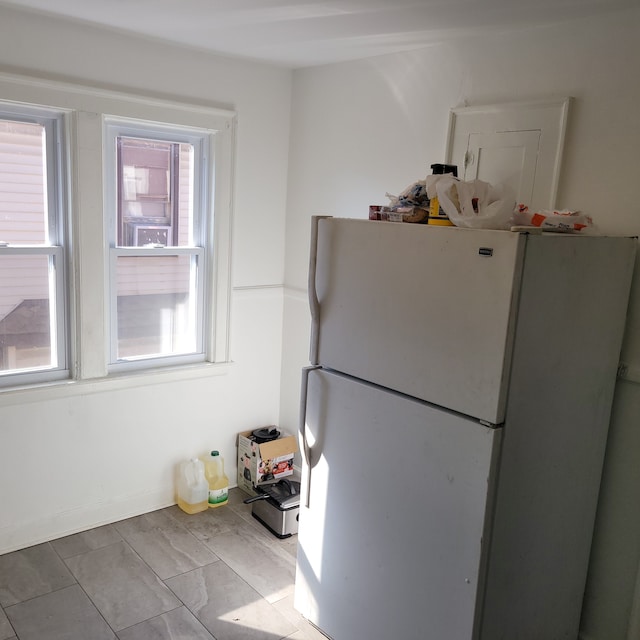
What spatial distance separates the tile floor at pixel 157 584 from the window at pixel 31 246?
0.84 metres

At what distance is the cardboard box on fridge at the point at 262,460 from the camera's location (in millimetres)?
3373

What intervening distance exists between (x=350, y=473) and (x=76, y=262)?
1.57 m

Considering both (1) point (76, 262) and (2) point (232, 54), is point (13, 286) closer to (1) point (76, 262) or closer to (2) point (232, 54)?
(1) point (76, 262)

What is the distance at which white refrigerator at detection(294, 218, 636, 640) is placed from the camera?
1.78 meters

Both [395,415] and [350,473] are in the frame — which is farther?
[350,473]

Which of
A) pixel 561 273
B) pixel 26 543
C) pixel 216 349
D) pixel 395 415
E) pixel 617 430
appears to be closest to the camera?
pixel 561 273

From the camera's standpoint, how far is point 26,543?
2.86 metres

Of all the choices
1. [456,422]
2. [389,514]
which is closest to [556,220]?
[456,422]

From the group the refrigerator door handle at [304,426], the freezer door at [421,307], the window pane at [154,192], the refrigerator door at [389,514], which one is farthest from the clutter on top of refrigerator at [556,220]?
the window pane at [154,192]

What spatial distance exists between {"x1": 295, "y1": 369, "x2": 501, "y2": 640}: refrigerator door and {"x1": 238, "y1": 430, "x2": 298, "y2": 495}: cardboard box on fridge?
96 centimetres

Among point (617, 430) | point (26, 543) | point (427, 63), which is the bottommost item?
point (26, 543)

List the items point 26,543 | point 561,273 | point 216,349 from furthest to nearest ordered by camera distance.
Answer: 1. point 216,349
2. point 26,543
3. point 561,273

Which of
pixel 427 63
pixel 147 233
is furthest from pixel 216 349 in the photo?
pixel 427 63

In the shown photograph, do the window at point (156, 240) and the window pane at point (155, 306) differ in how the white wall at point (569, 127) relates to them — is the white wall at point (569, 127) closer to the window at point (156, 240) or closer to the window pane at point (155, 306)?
the window at point (156, 240)
